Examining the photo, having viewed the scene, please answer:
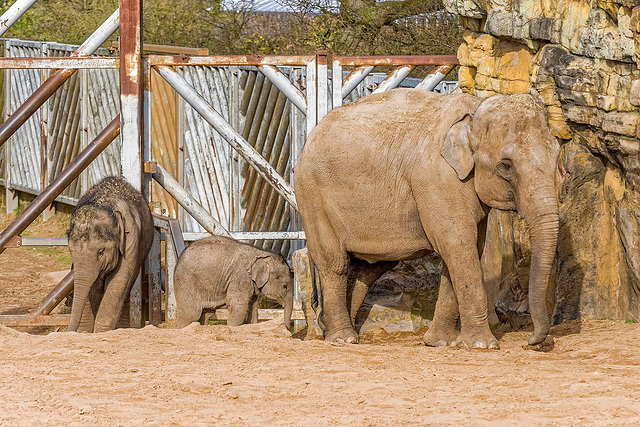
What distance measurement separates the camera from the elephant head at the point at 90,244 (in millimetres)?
7586

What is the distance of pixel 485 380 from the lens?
4957 mm

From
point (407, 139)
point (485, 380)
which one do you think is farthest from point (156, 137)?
→ point (485, 380)

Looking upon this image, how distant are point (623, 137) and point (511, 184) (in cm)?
100

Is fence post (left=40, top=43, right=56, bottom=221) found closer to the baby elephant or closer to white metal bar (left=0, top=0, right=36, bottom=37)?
white metal bar (left=0, top=0, right=36, bottom=37)

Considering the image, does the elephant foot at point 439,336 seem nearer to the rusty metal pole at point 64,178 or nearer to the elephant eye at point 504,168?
the elephant eye at point 504,168

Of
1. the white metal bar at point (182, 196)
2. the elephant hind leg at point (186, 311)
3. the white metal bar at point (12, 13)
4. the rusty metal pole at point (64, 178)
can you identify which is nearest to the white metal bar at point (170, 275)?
the elephant hind leg at point (186, 311)

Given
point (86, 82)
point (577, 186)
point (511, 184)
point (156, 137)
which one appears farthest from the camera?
point (86, 82)

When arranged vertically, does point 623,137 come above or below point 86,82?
above

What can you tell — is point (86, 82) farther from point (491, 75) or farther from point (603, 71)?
point (603, 71)

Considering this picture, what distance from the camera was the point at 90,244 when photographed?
25.0 feet

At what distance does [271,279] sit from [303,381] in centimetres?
391

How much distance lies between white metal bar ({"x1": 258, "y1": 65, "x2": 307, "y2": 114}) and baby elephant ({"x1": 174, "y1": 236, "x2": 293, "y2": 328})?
149 centimetres

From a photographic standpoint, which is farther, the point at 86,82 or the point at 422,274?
the point at 86,82

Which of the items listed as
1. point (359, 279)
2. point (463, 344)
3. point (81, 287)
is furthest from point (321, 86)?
point (463, 344)
